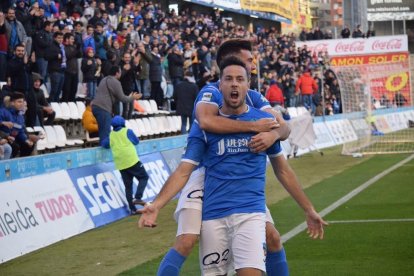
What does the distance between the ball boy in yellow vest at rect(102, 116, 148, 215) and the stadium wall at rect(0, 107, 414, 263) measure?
0.21 metres

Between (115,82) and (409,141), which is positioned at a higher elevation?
(115,82)

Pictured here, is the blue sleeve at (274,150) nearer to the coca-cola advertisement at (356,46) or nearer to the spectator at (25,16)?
the spectator at (25,16)

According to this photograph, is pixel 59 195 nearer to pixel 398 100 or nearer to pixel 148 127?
pixel 148 127

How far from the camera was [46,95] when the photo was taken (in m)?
22.5

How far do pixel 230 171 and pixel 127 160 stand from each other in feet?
30.5

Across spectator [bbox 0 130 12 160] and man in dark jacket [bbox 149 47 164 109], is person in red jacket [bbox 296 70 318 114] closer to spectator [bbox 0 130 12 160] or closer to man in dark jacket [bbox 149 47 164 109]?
man in dark jacket [bbox 149 47 164 109]

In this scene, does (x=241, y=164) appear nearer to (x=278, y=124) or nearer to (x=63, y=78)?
(x=278, y=124)

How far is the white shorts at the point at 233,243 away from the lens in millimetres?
6934

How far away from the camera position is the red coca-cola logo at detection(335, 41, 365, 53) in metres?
63.7

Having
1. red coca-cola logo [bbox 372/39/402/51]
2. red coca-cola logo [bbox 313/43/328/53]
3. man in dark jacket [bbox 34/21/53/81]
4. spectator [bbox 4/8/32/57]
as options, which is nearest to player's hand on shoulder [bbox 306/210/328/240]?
spectator [bbox 4/8/32/57]

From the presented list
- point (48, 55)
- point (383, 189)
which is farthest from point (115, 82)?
point (383, 189)

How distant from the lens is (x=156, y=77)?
93.1 feet

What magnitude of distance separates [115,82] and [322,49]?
145 feet

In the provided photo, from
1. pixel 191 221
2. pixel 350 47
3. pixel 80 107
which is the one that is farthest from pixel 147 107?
pixel 350 47
